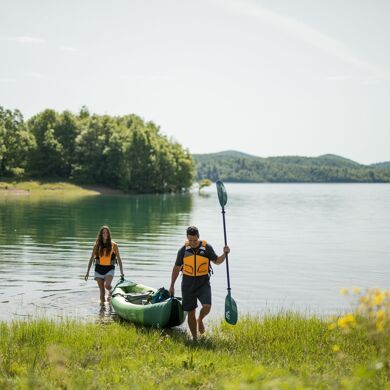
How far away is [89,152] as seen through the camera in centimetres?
10556

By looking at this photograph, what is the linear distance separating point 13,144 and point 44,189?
1099cm

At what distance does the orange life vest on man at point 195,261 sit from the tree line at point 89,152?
293ft

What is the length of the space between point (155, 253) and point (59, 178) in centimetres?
7951

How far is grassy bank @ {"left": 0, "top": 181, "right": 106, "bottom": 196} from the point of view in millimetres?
83156

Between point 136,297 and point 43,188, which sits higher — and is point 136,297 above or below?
below

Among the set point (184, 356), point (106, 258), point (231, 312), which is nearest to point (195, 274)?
point (231, 312)

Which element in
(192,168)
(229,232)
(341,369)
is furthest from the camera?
(192,168)

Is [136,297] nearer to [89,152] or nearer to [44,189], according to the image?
[44,189]

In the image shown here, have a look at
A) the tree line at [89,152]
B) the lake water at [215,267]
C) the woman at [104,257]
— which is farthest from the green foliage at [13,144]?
the woman at [104,257]

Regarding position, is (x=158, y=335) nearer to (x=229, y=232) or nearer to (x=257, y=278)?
(x=257, y=278)

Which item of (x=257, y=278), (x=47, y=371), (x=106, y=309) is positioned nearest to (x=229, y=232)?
(x=257, y=278)

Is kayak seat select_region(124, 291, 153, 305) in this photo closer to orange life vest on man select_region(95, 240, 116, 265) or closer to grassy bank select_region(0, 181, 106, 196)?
orange life vest on man select_region(95, 240, 116, 265)

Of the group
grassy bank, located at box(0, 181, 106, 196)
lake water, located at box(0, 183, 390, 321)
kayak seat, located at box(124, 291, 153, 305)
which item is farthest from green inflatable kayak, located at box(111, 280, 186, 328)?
grassy bank, located at box(0, 181, 106, 196)

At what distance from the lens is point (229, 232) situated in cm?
3741
